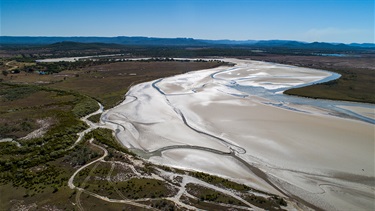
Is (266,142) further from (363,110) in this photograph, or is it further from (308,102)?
(363,110)

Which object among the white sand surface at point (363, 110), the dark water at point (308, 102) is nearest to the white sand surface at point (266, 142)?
the white sand surface at point (363, 110)

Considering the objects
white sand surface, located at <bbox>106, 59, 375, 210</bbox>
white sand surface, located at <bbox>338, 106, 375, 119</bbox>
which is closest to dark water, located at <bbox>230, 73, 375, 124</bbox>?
white sand surface, located at <bbox>338, 106, 375, 119</bbox>

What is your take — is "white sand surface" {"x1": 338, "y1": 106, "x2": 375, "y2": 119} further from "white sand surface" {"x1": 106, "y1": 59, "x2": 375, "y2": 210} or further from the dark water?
the dark water

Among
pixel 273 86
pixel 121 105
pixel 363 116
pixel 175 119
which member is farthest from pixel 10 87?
pixel 363 116

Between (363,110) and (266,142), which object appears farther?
(363,110)

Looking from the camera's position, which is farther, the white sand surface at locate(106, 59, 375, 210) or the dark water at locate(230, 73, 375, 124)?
the dark water at locate(230, 73, 375, 124)

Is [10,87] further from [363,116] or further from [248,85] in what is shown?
[363,116]

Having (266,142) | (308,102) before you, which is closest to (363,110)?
(308,102)

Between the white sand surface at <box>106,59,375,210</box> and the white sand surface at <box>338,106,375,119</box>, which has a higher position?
the white sand surface at <box>338,106,375,119</box>

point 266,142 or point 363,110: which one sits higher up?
point 363,110
